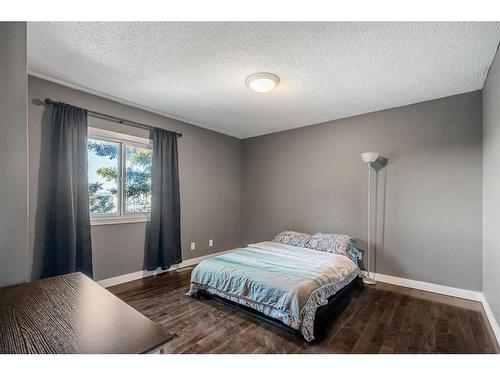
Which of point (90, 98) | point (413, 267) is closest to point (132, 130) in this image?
point (90, 98)

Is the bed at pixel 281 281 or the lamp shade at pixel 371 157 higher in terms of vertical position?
the lamp shade at pixel 371 157

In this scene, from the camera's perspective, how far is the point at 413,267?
307 centimetres

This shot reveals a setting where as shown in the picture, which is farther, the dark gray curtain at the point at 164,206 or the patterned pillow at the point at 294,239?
the patterned pillow at the point at 294,239

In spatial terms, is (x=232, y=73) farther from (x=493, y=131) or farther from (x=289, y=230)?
(x=289, y=230)

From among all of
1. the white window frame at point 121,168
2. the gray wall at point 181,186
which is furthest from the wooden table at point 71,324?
the white window frame at point 121,168

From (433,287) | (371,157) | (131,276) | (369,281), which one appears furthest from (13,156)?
(433,287)

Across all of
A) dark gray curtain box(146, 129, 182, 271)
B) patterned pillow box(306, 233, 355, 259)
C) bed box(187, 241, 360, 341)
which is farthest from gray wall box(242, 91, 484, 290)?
dark gray curtain box(146, 129, 182, 271)

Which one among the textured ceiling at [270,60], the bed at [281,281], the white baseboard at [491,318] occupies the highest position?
the textured ceiling at [270,60]

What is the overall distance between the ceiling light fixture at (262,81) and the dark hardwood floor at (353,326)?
2.32 metres

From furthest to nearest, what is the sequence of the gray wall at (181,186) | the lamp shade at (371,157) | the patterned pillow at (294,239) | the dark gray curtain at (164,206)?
the patterned pillow at (294,239), the dark gray curtain at (164,206), the lamp shade at (371,157), the gray wall at (181,186)

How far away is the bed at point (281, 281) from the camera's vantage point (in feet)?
6.61

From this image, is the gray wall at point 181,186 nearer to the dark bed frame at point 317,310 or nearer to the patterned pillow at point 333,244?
the dark bed frame at point 317,310

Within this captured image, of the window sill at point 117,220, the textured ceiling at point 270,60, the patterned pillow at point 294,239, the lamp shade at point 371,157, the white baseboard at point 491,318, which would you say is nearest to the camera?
the textured ceiling at point 270,60
